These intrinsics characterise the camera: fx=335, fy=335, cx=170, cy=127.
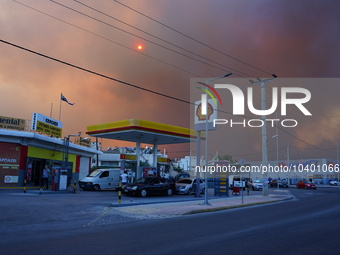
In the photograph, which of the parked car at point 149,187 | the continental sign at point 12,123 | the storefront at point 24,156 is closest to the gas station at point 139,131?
the parked car at point 149,187

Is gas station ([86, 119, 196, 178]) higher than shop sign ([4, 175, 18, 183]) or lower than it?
higher

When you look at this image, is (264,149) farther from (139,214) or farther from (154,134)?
(139,214)

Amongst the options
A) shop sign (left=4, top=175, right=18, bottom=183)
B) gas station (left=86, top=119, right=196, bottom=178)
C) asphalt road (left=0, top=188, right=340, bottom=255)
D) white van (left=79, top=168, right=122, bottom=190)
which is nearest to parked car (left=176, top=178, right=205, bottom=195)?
gas station (left=86, top=119, right=196, bottom=178)

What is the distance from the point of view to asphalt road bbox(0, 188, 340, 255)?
790 cm

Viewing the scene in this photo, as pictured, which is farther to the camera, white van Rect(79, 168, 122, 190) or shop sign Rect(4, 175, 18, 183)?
white van Rect(79, 168, 122, 190)

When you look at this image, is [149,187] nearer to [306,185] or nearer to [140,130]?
[140,130]

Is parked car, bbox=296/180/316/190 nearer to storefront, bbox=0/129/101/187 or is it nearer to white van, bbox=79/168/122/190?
white van, bbox=79/168/122/190

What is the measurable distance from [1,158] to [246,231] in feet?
72.6

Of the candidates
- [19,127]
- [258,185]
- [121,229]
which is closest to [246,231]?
[121,229]

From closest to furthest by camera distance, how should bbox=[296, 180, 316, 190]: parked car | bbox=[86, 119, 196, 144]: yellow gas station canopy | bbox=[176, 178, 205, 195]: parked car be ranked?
bbox=[86, 119, 196, 144]: yellow gas station canopy
bbox=[176, 178, 205, 195]: parked car
bbox=[296, 180, 316, 190]: parked car

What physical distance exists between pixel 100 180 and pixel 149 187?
745 centimetres

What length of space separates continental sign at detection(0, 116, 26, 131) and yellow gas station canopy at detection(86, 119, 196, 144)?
5607 millimetres

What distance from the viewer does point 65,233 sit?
1016 cm

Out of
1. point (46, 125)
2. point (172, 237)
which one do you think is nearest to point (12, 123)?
point (46, 125)
